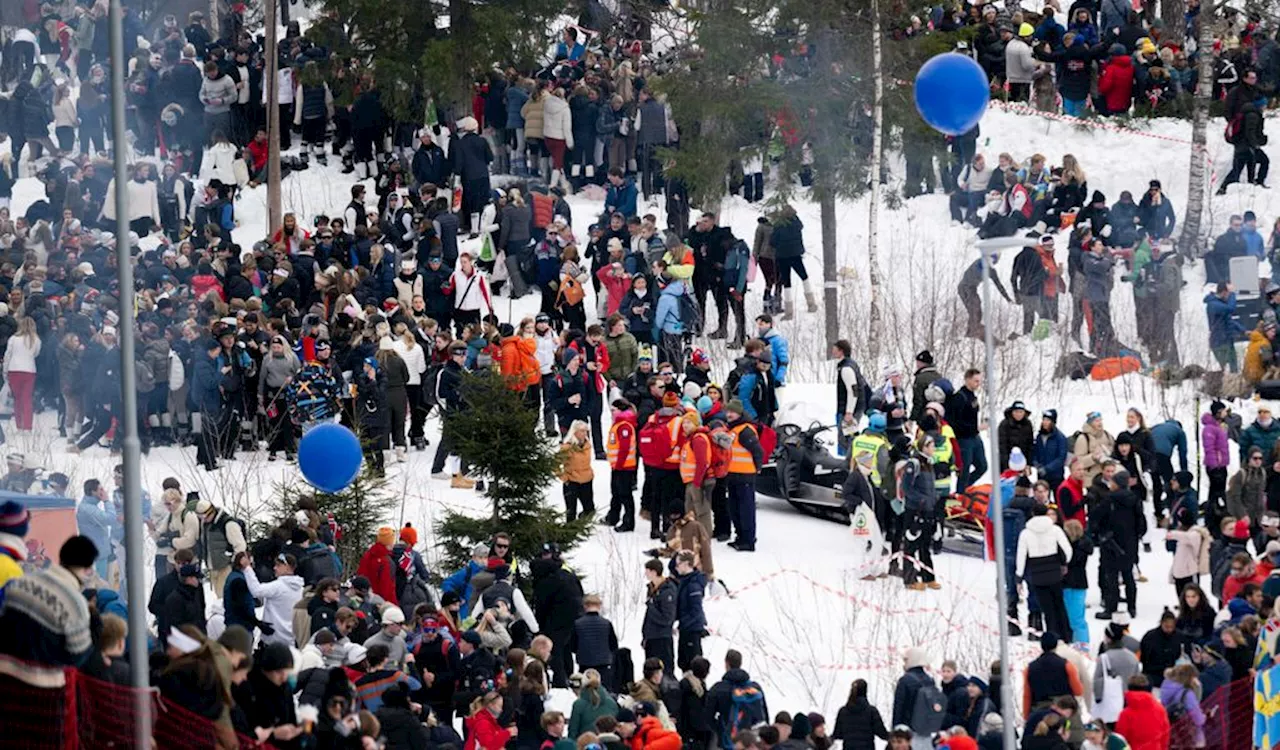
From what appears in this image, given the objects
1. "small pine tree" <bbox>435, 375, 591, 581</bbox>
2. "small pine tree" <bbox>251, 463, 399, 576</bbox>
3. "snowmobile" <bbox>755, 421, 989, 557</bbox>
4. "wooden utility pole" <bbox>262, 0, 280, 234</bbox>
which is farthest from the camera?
"wooden utility pole" <bbox>262, 0, 280, 234</bbox>

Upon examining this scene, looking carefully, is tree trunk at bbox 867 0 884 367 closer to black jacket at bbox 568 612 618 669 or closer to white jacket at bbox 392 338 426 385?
white jacket at bbox 392 338 426 385

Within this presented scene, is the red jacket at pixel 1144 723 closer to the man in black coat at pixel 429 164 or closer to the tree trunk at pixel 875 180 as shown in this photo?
the tree trunk at pixel 875 180

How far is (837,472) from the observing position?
90.4 feet

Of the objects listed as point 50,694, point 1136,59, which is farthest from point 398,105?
point 50,694

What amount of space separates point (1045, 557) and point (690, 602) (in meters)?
3.19

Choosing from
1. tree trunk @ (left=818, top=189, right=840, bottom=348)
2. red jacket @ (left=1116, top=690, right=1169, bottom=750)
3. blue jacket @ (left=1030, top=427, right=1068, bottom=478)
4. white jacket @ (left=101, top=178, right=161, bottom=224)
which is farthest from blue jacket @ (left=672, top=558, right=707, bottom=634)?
white jacket @ (left=101, top=178, right=161, bottom=224)

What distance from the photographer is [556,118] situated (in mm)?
37688

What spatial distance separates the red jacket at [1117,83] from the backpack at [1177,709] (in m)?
21.0

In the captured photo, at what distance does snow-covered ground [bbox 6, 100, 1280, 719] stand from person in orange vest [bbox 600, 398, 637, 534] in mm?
229

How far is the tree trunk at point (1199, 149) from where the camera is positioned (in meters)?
37.4

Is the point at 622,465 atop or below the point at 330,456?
below

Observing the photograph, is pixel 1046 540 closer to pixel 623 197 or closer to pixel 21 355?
pixel 21 355

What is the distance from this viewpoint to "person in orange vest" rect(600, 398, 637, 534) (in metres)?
26.8

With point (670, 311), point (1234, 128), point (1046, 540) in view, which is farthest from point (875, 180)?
point (1046, 540)
